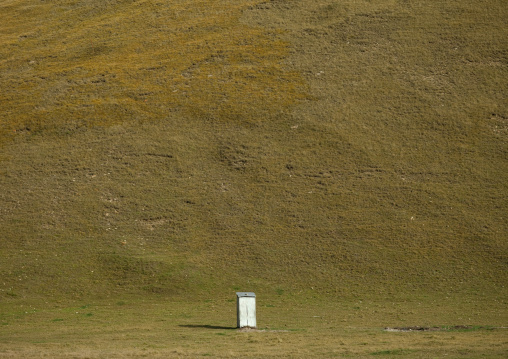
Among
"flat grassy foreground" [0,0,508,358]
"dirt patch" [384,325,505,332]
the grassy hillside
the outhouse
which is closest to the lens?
the outhouse

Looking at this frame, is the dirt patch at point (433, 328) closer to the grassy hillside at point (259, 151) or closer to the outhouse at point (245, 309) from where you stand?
the outhouse at point (245, 309)

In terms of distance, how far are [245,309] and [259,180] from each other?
21.8 metres

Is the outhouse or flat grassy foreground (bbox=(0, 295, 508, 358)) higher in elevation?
the outhouse

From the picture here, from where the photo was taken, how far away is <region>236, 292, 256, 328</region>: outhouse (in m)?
21.4

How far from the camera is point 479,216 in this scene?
38.7 metres

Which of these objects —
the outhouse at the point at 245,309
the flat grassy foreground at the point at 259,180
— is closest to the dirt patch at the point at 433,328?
the flat grassy foreground at the point at 259,180

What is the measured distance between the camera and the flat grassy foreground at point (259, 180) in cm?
2512

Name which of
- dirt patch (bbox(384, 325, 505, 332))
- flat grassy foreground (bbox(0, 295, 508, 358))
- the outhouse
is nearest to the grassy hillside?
flat grassy foreground (bbox(0, 295, 508, 358))

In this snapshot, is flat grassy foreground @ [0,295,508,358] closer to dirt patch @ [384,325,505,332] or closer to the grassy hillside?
dirt patch @ [384,325,505,332]

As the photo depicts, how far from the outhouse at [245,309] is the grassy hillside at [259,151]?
→ 9.81m

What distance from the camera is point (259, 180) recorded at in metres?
42.9

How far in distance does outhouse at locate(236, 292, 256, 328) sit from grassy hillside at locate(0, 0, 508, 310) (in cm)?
981

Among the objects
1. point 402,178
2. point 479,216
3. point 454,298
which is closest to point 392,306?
point 454,298

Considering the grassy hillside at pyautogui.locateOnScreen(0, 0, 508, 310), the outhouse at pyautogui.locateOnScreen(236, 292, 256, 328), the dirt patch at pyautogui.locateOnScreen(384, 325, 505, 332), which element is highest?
the grassy hillside at pyautogui.locateOnScreen(0, 0, 508, 310)
